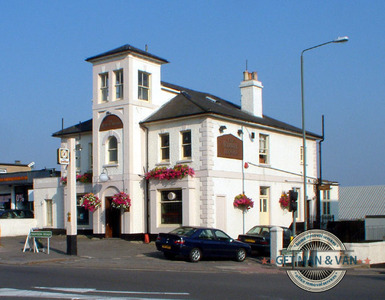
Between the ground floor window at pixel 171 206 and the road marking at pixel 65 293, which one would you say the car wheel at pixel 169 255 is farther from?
the road marking at pixel 65 293

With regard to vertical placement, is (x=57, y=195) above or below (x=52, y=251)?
above

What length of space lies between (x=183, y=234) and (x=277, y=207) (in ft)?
40.2

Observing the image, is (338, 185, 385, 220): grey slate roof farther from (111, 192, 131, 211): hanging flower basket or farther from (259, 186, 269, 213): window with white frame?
(111, 192, 131, 211): hanging flower basket

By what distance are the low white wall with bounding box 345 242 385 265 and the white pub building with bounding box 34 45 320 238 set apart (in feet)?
27.3

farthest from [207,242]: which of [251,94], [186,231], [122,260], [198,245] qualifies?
[251,94]

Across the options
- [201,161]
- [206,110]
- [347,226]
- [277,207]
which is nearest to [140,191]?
[201,161]

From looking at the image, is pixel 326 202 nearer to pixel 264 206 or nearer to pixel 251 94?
pixel 264 206

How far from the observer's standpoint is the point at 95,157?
3086cm

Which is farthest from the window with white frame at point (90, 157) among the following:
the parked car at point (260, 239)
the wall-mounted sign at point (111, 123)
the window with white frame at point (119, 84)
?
the parked car at point (260, 239)

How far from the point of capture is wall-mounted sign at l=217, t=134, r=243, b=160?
28.2 meters

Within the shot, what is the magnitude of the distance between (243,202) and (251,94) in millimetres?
7932

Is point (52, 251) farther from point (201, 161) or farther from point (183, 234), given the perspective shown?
point (201, 161)

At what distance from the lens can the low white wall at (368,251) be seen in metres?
20.7

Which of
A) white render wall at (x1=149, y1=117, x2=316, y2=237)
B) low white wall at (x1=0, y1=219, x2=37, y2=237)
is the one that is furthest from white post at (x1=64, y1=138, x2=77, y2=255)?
low white wall at (x1=0, y1=219, x2=37, y2=237)
